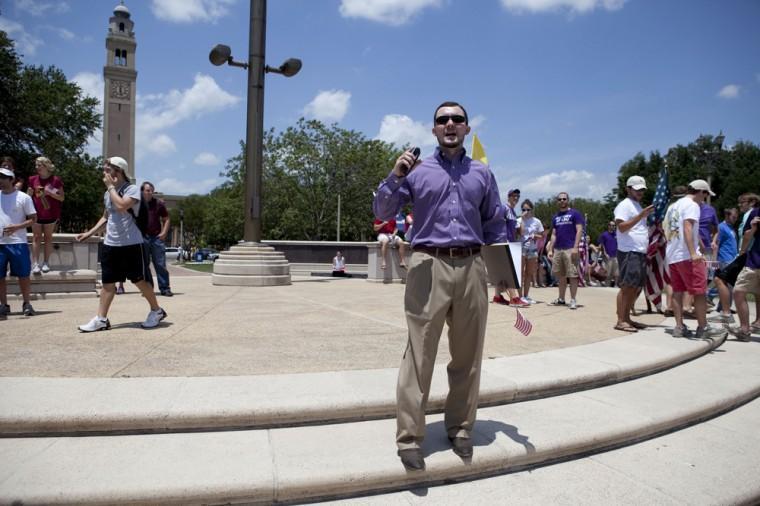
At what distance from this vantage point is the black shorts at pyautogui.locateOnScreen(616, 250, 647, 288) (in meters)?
6.64

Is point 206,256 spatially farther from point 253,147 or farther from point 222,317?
point 222,317

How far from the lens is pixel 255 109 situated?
468 inches

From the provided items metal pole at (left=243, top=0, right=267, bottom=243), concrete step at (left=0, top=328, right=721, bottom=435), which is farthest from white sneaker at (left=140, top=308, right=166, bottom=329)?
metal pole at (left=243, top=0, right=267, bottom=243)

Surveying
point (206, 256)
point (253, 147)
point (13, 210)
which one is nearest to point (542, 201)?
point (206, 256)

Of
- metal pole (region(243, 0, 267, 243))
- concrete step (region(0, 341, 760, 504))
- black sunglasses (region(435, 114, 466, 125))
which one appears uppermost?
metal pole (region(243, 0, 267, 243))

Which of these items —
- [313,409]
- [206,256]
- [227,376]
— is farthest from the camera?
[206,256]

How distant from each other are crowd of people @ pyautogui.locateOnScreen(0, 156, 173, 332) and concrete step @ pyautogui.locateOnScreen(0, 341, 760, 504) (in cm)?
299

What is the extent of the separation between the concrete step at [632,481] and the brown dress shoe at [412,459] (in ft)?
0.47

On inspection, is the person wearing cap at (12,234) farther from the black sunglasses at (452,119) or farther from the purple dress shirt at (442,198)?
the black sunglasses at (452,119)

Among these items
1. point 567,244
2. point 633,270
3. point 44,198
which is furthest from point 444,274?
point 44,198

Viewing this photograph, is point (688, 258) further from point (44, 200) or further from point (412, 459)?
point (44, 200)

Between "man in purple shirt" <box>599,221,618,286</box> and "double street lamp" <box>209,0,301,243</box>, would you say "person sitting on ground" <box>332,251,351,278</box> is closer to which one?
"double street lamp" <box>209,0,301,243</box>

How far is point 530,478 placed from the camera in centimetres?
298

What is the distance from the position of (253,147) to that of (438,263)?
9.94 metres
